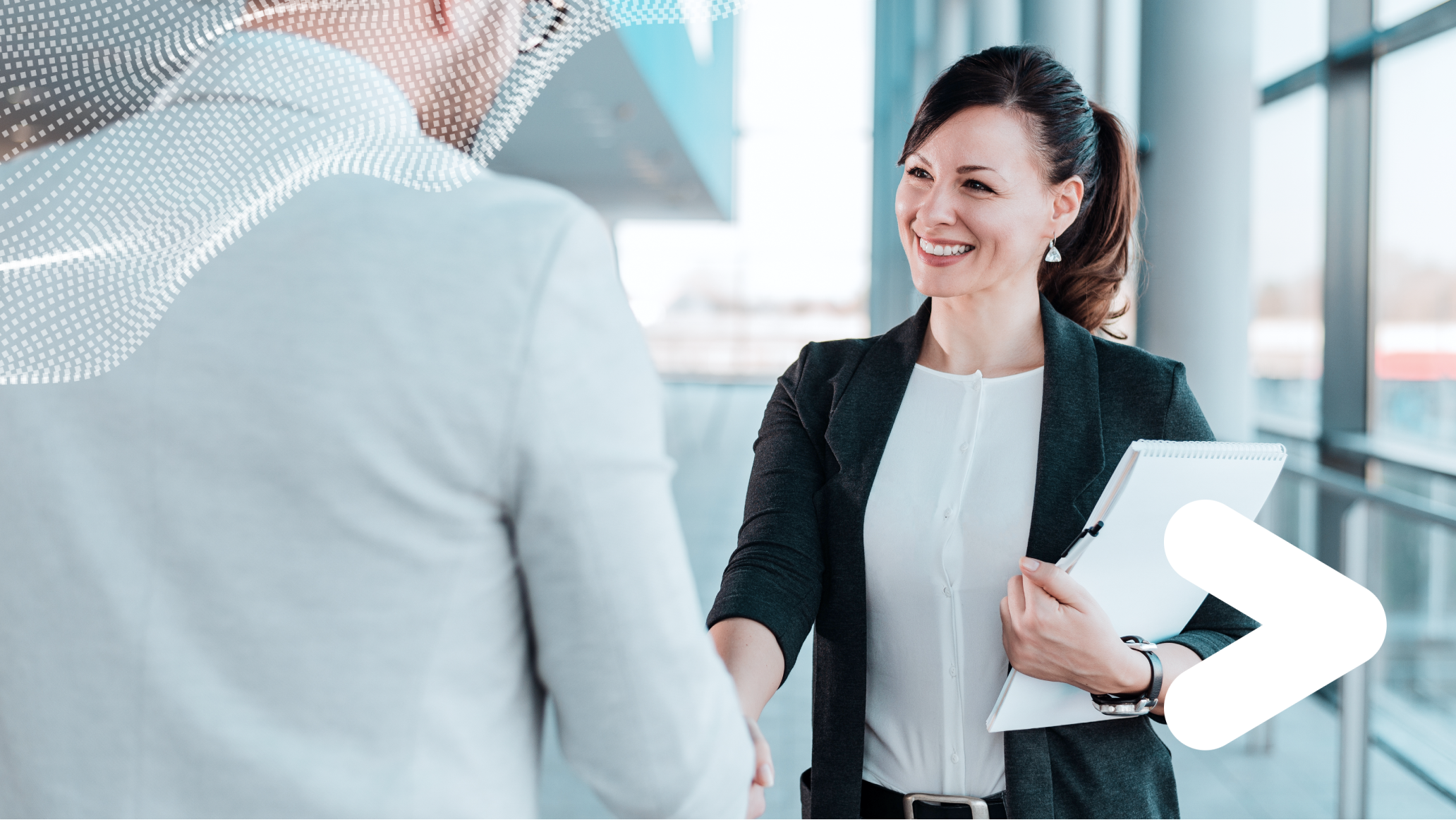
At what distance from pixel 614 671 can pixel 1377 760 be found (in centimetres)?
359

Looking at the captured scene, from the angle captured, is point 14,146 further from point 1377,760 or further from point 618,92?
point 618,92

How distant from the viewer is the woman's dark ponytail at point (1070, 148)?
1.34 m

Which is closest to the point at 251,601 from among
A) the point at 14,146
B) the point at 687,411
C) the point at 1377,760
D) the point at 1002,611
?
the point at 14,146

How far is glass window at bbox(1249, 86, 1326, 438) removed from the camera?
4.34 metres

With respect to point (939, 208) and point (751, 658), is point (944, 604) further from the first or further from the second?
point (939, 208)

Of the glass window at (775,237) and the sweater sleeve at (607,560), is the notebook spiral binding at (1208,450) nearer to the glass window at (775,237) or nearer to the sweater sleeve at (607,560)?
the sweater sleeve at (607,560)

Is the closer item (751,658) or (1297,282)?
(751,658)

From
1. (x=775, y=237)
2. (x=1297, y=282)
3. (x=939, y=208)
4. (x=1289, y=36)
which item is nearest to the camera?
(x=939, y=208)

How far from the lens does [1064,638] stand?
1100 mm

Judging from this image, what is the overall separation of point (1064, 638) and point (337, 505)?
78cm

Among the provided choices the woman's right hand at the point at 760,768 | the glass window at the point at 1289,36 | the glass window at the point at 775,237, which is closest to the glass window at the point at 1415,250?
the glass window at the point at 1289,36

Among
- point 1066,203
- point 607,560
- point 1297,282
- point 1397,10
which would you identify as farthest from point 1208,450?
point 1297,282

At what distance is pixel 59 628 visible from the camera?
25.2 inches

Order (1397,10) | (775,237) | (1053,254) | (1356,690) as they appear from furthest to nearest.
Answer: (775,237) → (1397,10) → (1356,690) → (1053,254)
